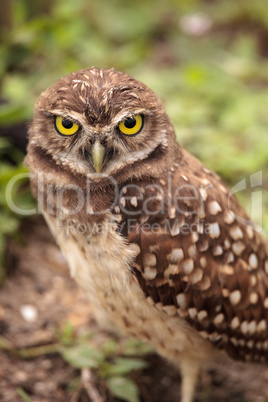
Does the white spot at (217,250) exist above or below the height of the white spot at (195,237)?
below

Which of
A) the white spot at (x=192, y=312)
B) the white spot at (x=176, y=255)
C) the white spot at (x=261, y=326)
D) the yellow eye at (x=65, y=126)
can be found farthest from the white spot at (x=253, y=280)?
the yellow eye at (x=65, y=126)

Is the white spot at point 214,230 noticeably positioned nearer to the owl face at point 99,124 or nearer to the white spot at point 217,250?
the white spot at point 217,250

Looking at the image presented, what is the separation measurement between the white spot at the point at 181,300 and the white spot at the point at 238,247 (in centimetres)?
36

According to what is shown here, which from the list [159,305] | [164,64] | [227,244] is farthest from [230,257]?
[164,64]

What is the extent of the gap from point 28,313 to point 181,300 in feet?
4.43

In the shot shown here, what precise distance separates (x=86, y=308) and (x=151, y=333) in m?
1.00

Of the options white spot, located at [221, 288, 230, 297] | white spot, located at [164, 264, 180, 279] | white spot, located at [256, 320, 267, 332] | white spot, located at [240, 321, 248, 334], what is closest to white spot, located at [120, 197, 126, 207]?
white spot, located at [164, 264, 180, 279]

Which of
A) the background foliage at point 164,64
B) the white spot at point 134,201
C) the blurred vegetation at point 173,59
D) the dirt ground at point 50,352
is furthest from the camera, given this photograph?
the blurred vegetation at point 173,59

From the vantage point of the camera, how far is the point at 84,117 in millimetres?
2471

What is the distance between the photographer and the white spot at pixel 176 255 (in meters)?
2.71

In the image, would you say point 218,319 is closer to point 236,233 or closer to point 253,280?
point 253,280

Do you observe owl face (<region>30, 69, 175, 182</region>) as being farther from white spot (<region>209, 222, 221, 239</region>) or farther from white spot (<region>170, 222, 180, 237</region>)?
white spot (<region>209, 222, 221, 239</region>)

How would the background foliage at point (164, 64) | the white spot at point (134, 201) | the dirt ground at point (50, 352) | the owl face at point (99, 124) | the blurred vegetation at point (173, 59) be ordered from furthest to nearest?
the blurred vegetation at point (173, 59), the background foliage at point (164, 64), the dirt ground at point (50, 352), the white spot at point (134, 201), the owl face at point (99, 124)

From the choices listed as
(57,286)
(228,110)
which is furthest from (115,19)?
(57,286)
